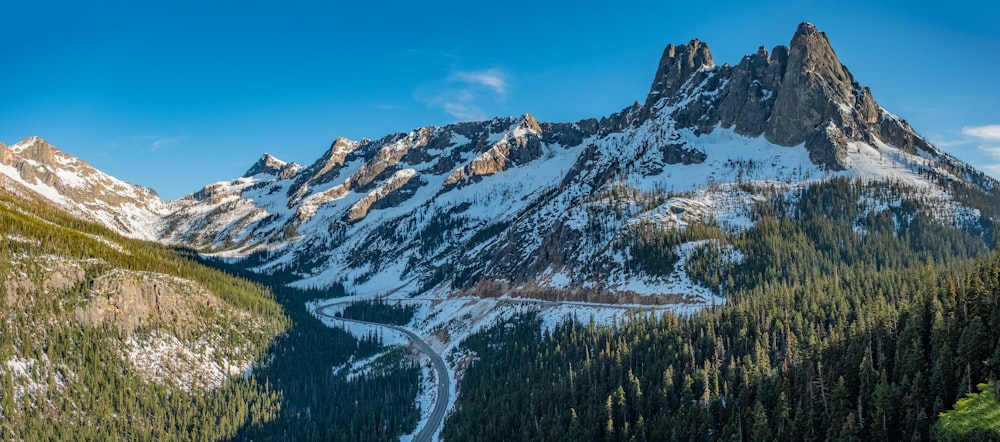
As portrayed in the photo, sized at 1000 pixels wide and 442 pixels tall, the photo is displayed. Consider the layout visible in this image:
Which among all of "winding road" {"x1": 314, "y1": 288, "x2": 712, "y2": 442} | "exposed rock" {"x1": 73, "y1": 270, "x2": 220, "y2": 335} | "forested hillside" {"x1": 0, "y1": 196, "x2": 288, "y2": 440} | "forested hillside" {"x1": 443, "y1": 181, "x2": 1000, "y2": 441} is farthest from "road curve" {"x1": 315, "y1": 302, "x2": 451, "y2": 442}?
"exposed rock" {"x1": 73, "y1": 270, "x2": 220, "y2": 335}

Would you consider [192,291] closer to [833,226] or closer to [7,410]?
[7,410]

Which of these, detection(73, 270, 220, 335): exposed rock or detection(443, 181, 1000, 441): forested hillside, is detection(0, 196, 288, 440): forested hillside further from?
detection(443, 181, 1000, 441): forested hillside

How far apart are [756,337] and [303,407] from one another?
102 m

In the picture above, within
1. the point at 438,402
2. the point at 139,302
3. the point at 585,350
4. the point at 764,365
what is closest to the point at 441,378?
the point at 438,402

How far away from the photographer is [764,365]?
308ft

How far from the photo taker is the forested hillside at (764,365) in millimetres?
72062

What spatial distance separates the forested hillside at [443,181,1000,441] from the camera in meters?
72.1

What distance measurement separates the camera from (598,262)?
636 ft

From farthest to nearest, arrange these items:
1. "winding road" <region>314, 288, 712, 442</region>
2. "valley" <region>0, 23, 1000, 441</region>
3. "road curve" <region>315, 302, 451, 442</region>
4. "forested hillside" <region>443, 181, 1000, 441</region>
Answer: "winding road" <region>314, 288, 712, 442</region>
"road curve" <region>315, 302, 451, 442</region>
"valley" <region>0, 23, 1000, 441</region>
"forested hillside" <region>443, 181, 1000, 441</region>

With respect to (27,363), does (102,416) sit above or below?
below

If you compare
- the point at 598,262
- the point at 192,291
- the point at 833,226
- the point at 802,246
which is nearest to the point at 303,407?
the point at 192,291

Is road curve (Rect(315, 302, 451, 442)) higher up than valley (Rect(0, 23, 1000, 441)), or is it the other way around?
valley (Rect(0, 23, 1000, 441))

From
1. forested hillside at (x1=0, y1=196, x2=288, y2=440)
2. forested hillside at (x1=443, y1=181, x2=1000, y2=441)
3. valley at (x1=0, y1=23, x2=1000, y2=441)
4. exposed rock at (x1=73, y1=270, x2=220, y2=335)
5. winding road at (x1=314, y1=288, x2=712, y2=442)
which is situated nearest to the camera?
forested hillside at (x1=443, y1=181, x2=1000, y2=441)

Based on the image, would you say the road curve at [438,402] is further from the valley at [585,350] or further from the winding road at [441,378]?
the valley at [585,350]
